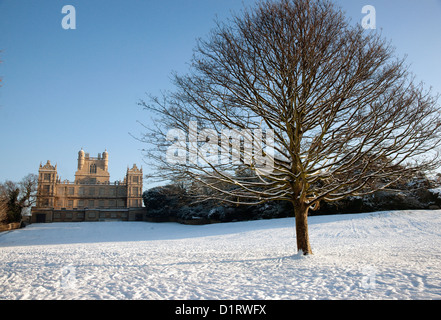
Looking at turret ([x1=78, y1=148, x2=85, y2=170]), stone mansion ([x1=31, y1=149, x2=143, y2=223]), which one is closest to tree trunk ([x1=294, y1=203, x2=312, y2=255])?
stone mansion ([x1=31, y1=149, x2=143, y2=223])

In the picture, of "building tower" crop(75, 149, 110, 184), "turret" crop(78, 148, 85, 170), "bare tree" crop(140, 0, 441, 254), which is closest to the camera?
"bare tree" crop(140, 0, 441, 254)

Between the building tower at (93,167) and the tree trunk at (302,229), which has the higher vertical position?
the building tower at (93,167)

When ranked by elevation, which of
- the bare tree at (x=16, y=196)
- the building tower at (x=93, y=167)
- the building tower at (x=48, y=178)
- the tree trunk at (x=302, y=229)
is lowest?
the tree trunk at (x=302, y=229)

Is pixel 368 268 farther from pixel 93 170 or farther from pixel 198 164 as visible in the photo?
pixel 93 170

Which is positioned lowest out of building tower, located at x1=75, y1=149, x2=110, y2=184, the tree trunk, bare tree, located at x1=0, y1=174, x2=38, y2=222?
the tree trunk

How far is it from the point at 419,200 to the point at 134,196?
44171 mm

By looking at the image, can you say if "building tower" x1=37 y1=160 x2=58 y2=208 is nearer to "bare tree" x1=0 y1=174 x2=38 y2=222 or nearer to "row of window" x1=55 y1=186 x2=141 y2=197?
"row of window" x1=55 y1=186 x2=141 y2=197

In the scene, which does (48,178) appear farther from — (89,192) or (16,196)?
(16,196)

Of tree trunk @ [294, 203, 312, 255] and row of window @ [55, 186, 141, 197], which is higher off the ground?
row of window @ [55, 186, 141, 197]

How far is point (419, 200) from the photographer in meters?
21.2

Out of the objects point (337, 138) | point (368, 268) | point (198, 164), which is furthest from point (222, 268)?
→ point (337, 138)

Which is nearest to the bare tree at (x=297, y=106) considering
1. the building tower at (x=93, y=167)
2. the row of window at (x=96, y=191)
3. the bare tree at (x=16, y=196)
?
the bare tree at (x=16, y=196)

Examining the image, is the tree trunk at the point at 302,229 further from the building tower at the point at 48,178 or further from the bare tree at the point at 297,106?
the building tower at the point at 48,178

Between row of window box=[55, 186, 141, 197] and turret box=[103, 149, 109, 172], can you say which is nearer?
row of window box=[55, 186, 141, 197]
